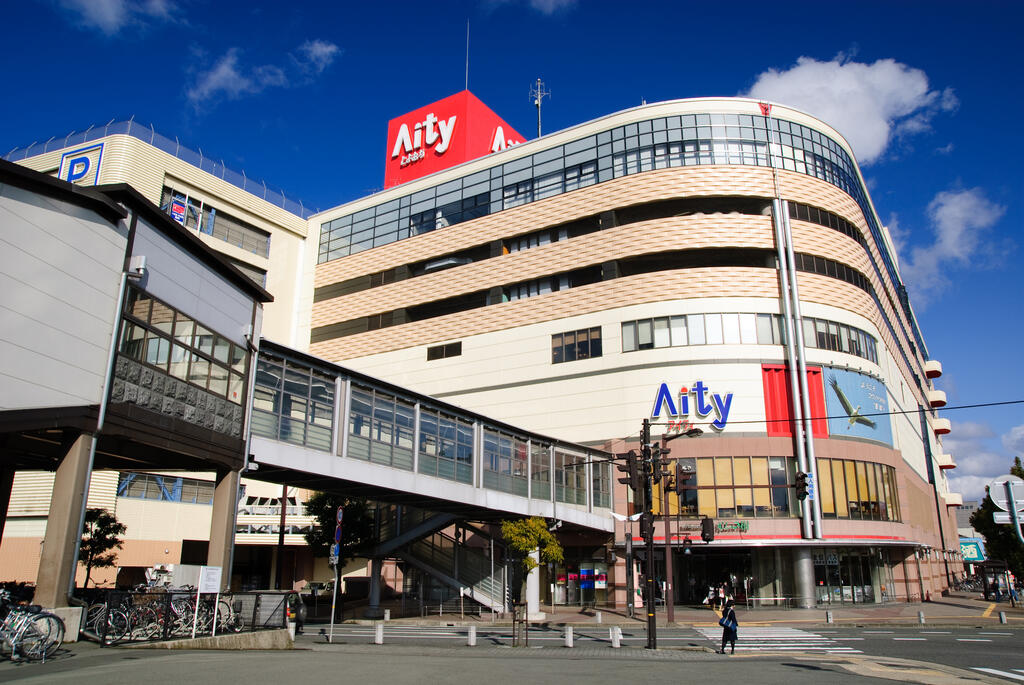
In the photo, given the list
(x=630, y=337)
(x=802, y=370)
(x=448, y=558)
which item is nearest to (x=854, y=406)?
(x=802, y=370)

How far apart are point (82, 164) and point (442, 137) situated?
26.3 metres

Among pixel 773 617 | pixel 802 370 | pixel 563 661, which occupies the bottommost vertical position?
pixel 773 617

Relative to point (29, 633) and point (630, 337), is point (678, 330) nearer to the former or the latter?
point (630, 337)

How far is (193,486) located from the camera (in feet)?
158

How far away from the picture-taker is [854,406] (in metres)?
43.7

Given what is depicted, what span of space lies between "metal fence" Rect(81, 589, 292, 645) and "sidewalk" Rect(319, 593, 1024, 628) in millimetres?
12217

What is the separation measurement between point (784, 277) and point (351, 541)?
28903 mm

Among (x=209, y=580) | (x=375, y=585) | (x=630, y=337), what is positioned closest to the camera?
(x=209, y=580)

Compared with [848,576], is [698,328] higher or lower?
higher

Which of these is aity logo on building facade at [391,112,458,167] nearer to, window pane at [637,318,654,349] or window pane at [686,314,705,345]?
window pane at [637,318,654,349]

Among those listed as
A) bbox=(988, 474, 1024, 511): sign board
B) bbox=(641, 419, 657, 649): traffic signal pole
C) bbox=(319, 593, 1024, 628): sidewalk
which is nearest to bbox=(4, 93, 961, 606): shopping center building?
bbox=(319, 593, 1024, 628): sidewalk

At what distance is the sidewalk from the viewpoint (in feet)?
104

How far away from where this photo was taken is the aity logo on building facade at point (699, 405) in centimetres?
4219

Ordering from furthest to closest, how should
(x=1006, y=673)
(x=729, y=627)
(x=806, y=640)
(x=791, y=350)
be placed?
(x=791, y=350) < (x=806, y=640) < (x=729, y=627) < (x=1006, y=673)
